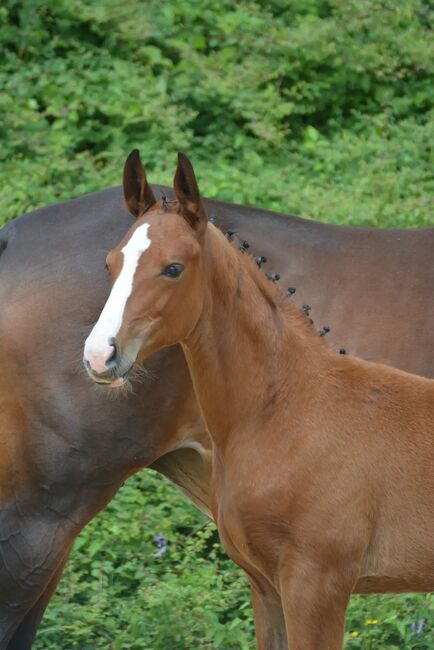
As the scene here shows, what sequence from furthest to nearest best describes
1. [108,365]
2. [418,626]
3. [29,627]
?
[418,626]
[29,627]
[108,365]

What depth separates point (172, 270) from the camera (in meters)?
3.52

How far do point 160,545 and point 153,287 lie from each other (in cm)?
254

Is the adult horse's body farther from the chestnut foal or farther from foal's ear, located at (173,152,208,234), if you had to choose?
foal's ear, located at (173,152,208,234)

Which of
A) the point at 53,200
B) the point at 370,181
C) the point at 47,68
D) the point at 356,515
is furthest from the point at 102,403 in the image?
the point at 47,68

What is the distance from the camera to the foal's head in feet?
11.2

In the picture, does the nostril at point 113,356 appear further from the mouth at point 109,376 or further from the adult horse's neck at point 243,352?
the adult horse's neck at point 243,352

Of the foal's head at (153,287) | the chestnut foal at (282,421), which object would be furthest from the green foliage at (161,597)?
→ the foal's head at (153,287)

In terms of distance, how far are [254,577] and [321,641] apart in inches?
13.5

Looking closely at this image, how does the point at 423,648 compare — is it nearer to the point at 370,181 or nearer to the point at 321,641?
the point at 321,641

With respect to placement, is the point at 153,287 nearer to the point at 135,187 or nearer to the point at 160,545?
the point at 135,187

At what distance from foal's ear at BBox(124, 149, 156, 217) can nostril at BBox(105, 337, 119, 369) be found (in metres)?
0.53

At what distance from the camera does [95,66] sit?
844 centimetres

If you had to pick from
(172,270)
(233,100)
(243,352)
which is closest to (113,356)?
(172,270)

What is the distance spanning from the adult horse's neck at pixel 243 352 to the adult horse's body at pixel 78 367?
0.82 meters
